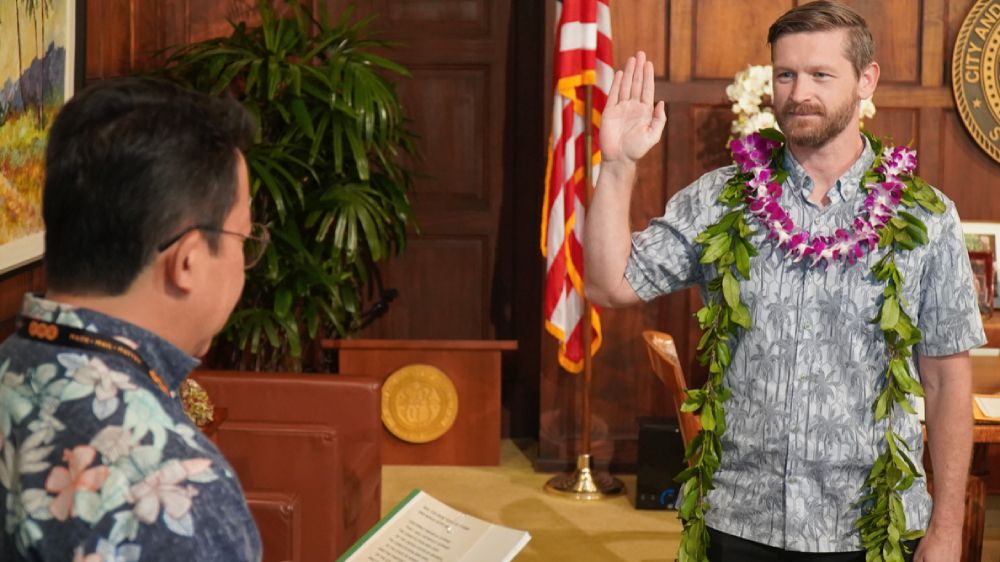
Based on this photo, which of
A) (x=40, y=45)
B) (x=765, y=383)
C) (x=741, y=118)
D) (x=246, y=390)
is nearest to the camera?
(x=765, y=383)

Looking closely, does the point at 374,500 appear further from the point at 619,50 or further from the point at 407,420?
the point at 619,50

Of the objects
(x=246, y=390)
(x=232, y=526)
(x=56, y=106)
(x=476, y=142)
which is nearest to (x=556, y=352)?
(x=476, y=142)

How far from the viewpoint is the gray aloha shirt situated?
7.41 ft

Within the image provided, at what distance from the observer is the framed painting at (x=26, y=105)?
3.42m

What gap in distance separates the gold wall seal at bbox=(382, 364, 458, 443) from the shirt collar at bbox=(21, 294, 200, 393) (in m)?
4.75

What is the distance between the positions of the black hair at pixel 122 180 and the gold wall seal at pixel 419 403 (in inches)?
187

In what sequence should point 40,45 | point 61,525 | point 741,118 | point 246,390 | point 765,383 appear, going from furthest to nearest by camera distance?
point 741,118 → point 246,390 → point 40,45 → point 765,383 → point 61,525

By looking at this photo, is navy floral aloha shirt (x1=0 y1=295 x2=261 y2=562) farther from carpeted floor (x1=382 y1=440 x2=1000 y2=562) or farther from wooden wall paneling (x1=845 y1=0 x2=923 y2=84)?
wooden wall paneling (x1=845 y1=0 x2=923 y2=84)

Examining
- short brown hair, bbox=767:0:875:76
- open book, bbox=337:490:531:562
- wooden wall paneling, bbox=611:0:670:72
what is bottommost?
open book, bbox=337:490:531:562

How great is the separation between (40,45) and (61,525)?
9.65 feet

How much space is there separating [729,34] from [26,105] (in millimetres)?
3171

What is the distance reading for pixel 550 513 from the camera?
529 cm

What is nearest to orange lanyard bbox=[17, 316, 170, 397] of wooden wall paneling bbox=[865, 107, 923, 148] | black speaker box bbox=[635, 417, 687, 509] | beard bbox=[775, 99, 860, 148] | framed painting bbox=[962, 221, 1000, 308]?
beard bbox=[775, 99, 860, 148]

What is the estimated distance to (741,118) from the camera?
5.32 metres
